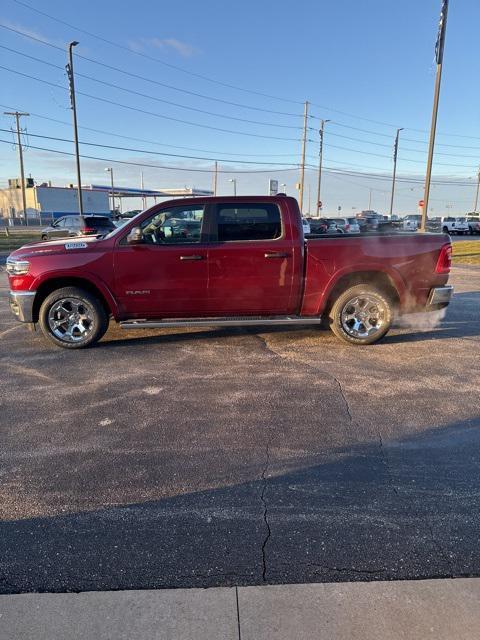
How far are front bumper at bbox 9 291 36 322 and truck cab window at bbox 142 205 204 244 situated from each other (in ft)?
A: 5.70

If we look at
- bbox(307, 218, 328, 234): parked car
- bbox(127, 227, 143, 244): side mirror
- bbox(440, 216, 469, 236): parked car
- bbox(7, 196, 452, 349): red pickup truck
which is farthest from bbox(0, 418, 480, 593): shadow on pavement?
bbox(440, 216, 469, 236): parked car

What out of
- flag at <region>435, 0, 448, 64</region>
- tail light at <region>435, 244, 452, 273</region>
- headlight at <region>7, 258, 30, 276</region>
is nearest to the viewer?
headlight at <region>7, 258, 30, 276</region>

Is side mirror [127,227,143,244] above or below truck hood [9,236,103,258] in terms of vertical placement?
above

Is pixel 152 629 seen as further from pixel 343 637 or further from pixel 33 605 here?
pixel 343 637

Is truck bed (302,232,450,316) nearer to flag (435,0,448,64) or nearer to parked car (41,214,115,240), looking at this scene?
flag (435,0,448,64)

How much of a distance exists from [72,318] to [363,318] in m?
3.95

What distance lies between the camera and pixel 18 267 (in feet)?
20.2

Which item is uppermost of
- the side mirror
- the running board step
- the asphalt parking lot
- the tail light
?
the side mirror

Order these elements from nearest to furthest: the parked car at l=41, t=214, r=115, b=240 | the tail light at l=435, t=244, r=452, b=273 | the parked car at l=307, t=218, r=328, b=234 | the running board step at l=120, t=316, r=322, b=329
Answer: the running board step at l=120, t=316, r=322, b=329 → the tail light at l=435, t=244, r=452, b=273 → the parked car at l=41, t=214, r=115, b=240 → the parked car at l=307, t=218, r=328, b=234

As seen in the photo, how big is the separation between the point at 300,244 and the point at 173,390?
8.66 feet

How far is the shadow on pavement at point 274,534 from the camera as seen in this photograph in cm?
240

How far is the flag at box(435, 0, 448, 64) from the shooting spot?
52.5 ft

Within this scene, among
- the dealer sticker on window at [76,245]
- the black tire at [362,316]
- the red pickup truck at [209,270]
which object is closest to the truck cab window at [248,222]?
the red pickup truck at [209,270]

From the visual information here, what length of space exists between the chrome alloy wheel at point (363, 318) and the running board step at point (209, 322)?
53 cm
